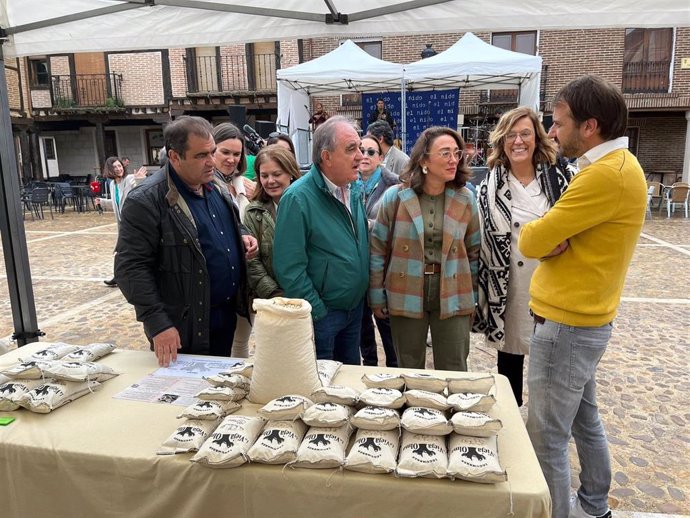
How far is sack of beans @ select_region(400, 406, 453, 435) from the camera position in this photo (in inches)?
56.1

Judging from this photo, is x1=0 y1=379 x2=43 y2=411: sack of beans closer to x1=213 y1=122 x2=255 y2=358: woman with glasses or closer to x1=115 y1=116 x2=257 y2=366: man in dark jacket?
x1=115 y1=116 x2=257 y2=366: man in dark jacket

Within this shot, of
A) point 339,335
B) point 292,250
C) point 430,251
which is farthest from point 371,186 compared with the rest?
point 292,250

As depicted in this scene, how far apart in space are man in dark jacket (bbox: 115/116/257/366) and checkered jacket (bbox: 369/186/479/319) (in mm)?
764

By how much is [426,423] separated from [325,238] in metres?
1.17

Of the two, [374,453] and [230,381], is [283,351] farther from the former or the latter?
[374,453]

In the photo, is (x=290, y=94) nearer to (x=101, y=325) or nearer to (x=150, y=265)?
(x=101, y=325)

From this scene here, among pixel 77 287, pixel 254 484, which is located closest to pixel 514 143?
pixel 254 484

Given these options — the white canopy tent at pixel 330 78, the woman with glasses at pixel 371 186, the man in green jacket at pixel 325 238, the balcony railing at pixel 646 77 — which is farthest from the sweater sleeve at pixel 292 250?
the balcony railing at pixel 646 77

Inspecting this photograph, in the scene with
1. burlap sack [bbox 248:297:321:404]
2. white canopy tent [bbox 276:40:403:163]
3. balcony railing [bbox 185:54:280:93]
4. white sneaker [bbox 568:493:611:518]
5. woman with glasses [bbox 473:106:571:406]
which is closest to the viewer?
burlap sack [bbox 248:297:321:404]

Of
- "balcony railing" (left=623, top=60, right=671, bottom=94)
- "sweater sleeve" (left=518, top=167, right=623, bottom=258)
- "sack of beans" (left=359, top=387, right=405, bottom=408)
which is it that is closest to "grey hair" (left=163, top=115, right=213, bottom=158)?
"sack of beans" (left=359, top=387, right=405, bottom=408)

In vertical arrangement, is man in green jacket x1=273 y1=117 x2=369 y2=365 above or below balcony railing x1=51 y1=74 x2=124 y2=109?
below

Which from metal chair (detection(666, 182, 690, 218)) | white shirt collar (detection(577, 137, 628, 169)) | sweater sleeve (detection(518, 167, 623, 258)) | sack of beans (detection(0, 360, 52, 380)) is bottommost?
metal chair (detection(666, 182, 690, 218))

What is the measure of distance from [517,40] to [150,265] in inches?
715

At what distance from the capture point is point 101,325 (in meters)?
5.57
